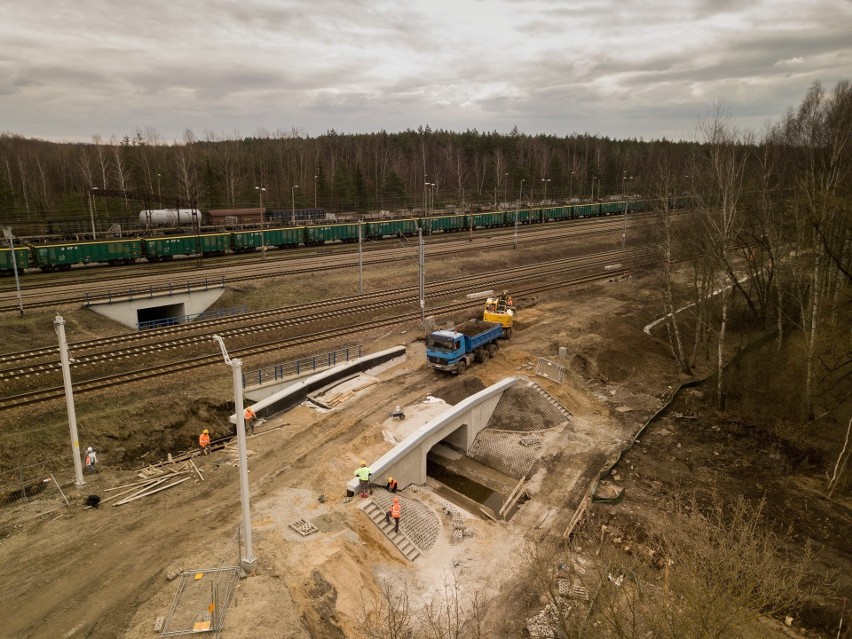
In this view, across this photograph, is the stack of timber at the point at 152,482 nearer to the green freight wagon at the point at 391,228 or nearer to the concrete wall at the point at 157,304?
the concrete wall at the point at 157,304

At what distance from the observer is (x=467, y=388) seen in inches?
1141

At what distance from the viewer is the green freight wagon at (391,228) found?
236 feet

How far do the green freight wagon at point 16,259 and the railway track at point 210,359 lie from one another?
26.8 meters

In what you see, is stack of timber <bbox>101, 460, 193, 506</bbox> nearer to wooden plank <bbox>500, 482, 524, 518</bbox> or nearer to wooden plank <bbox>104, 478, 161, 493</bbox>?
wooden plank <bbox>104, 478, 161, 493</bbox>

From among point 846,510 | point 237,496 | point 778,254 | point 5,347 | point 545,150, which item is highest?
point 545,150

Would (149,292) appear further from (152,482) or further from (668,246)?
(668,246)

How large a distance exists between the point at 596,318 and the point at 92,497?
33.5 m

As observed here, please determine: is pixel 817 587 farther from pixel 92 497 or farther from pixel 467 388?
pixel 92 497

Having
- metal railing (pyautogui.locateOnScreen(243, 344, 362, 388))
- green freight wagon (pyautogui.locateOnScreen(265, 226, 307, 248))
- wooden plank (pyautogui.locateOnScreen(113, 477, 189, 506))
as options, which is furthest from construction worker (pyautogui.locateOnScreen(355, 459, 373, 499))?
green freight wagon (pyautogui.locateOnScreen(265, 226, 307, 248))

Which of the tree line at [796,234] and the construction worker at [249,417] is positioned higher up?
the tree line at [796,234]

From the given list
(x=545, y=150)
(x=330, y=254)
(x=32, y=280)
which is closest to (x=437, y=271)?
(x=330, y=254)

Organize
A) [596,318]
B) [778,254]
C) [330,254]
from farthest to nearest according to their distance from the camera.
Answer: [330,254] → [596,318] → [778,254]

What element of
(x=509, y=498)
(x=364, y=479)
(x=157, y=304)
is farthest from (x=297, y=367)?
(x=157, y=304)

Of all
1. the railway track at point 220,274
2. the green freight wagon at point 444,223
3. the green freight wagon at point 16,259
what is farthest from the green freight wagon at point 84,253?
the green freight wagon at point 444,223
